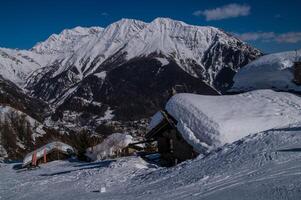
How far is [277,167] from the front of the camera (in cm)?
1090

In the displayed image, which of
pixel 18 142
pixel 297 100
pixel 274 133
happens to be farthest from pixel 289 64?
pixel 18 142

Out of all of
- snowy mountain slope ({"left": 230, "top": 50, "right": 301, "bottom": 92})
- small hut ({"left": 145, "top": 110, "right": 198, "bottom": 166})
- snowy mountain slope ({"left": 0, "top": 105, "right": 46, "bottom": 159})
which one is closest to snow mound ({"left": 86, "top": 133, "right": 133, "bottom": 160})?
small hut ({"left": 145, "top": 110, "right": 198, "bottom": 166})

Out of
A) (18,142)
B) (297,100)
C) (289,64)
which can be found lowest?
(297,100)

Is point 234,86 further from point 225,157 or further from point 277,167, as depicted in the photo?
point 277,167

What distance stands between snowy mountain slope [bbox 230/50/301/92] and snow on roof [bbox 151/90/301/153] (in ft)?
4.04

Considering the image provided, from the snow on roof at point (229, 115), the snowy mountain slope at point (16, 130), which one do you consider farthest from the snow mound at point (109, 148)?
the snowy mountain slope at point (16, 130)

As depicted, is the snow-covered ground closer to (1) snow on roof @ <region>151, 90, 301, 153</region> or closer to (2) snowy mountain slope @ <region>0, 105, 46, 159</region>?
(1) snow on roof @ <region>151, 90, 301, 153</region>


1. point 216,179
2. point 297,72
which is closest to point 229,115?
point 297,72

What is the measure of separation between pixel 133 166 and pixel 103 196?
647cm

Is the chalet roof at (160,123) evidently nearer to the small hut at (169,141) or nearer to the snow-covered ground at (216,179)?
the small hut at (169,141)

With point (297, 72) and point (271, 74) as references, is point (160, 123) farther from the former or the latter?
point (297, 72)

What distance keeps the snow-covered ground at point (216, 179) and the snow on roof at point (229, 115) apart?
2.69 metres

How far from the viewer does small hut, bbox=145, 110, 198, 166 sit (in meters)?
22.6

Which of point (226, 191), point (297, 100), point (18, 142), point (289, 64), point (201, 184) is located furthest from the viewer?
point (18, 142)
